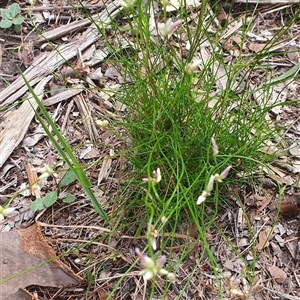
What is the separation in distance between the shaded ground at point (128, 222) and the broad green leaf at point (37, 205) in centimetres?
3

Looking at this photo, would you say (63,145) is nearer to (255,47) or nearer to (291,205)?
(291,205)

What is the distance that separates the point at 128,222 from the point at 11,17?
3.05 feet

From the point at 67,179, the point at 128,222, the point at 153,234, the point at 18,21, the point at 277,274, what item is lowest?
the point at 277,274

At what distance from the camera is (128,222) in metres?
1.26

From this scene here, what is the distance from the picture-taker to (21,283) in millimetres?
1185

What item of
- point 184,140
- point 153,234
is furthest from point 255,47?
point 153,234

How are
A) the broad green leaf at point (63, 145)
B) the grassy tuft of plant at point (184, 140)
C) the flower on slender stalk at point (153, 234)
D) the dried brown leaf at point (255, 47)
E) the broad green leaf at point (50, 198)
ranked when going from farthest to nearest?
the dried brown leaf at point (255, 47) < the broad green leaf at point (50, 198) < the grassy tuft of plant at point (184, 140) < the broad green leaf at point (63, 145) < the flower on slender stalk at point (153, 234)

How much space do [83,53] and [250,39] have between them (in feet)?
1.98

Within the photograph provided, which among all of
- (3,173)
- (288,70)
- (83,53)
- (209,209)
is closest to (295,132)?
(288,70)

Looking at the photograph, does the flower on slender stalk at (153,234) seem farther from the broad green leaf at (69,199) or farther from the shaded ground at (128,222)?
the broad green leaf at (69,199)

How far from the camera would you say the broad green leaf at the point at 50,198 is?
1.30 m

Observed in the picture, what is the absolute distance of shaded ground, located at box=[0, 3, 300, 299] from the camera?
46.9 inches

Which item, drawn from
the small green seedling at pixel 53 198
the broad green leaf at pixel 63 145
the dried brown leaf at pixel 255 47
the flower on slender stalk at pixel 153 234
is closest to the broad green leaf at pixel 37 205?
the small green seedling at pixel 53 198

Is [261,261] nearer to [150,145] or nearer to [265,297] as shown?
[265,297]
